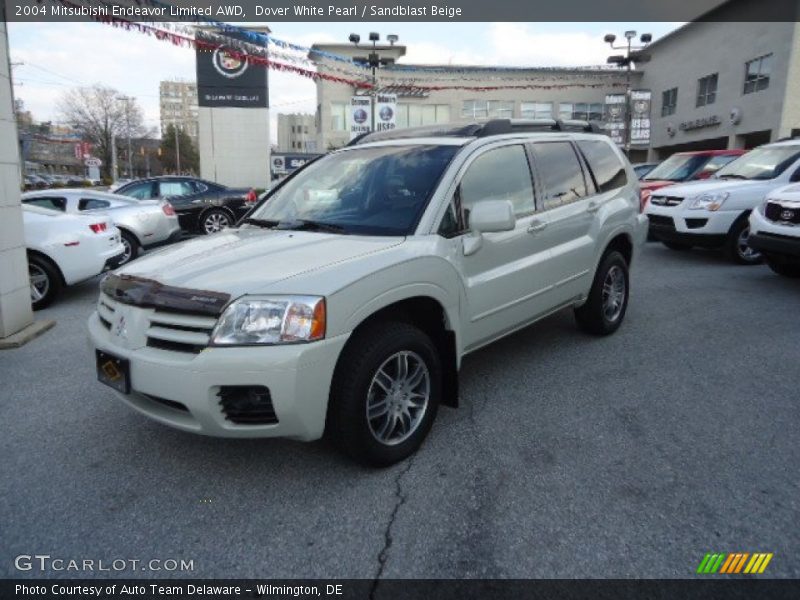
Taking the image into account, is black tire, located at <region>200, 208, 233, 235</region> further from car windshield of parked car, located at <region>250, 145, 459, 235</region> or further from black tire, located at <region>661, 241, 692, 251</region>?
car windshield of parked car, located at <region>250, 145, 459, 235</region>

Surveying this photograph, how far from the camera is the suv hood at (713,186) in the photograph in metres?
8.09

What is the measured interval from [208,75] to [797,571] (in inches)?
1560

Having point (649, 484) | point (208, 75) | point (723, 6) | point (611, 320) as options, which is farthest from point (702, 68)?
point (649, 484)

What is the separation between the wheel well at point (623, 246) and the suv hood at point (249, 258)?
2734 millimetres

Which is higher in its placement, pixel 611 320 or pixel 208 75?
pixel 208 75

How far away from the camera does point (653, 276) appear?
776cm

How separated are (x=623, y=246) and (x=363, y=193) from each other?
2823mm

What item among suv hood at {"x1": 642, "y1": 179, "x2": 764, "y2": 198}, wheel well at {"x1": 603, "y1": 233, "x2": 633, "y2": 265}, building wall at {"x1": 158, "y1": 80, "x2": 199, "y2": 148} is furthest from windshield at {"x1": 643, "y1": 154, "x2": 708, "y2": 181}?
building wall at {"x1": 158, "y1": 80, "x2": 199, "y2": 148}

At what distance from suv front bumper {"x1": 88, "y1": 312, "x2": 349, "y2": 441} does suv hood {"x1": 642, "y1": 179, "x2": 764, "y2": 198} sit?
25.0 ft

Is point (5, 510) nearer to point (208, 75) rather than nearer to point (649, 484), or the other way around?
point (649, 484)


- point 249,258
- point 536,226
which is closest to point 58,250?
point 249,258
